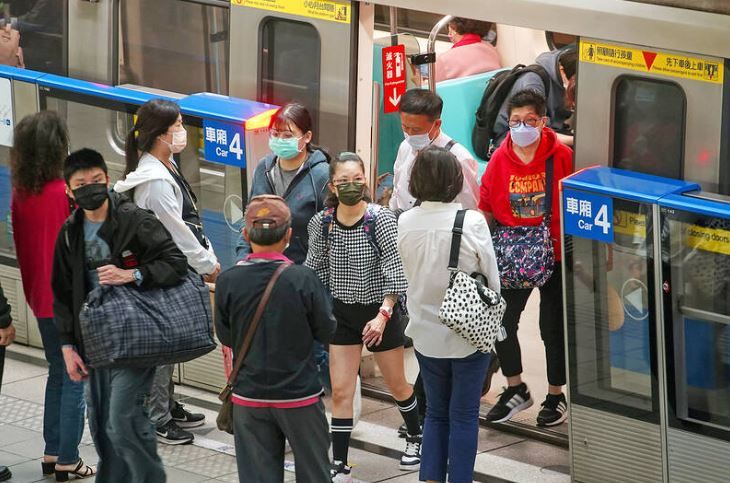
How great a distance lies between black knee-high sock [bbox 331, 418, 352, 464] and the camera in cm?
659

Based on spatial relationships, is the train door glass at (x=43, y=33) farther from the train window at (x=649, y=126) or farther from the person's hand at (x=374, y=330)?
the train window at (x=649, y=126)

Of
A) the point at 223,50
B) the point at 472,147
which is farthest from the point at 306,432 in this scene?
the point at 472,147

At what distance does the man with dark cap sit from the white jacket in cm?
131

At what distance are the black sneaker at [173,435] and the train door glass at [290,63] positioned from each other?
1776 millimetres

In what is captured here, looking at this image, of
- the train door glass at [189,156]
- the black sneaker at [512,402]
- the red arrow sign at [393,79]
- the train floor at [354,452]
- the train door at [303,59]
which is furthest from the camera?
the train door glass at [189,156]

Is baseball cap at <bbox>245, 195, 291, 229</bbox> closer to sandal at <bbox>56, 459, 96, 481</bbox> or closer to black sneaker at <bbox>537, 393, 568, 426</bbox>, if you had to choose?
sandal at <bbox>56, 459, 96, 481</bbox>

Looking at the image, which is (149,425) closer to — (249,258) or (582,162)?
(249,258)

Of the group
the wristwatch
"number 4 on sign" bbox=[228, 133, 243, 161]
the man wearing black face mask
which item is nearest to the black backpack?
"number 4 on sign" bbox=[228, 133, 243, 161]

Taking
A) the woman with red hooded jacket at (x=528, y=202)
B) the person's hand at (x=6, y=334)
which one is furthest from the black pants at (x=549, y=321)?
the person's hand at (x=6, y=334)

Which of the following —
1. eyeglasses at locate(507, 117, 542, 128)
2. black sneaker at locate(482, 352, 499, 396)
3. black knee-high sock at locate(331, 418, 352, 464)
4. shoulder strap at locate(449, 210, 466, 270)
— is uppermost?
eyeglasses at locate(507, 117, 542, 128)

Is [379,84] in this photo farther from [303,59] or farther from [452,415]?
[452,415]

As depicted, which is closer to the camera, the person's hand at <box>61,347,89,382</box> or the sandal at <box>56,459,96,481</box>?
the person's hand at <box>61,347,89,382</box>

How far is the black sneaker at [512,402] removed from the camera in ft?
23.9

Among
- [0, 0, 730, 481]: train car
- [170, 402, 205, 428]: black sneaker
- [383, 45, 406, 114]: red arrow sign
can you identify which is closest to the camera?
[0, 0, 730, 481]: train car
